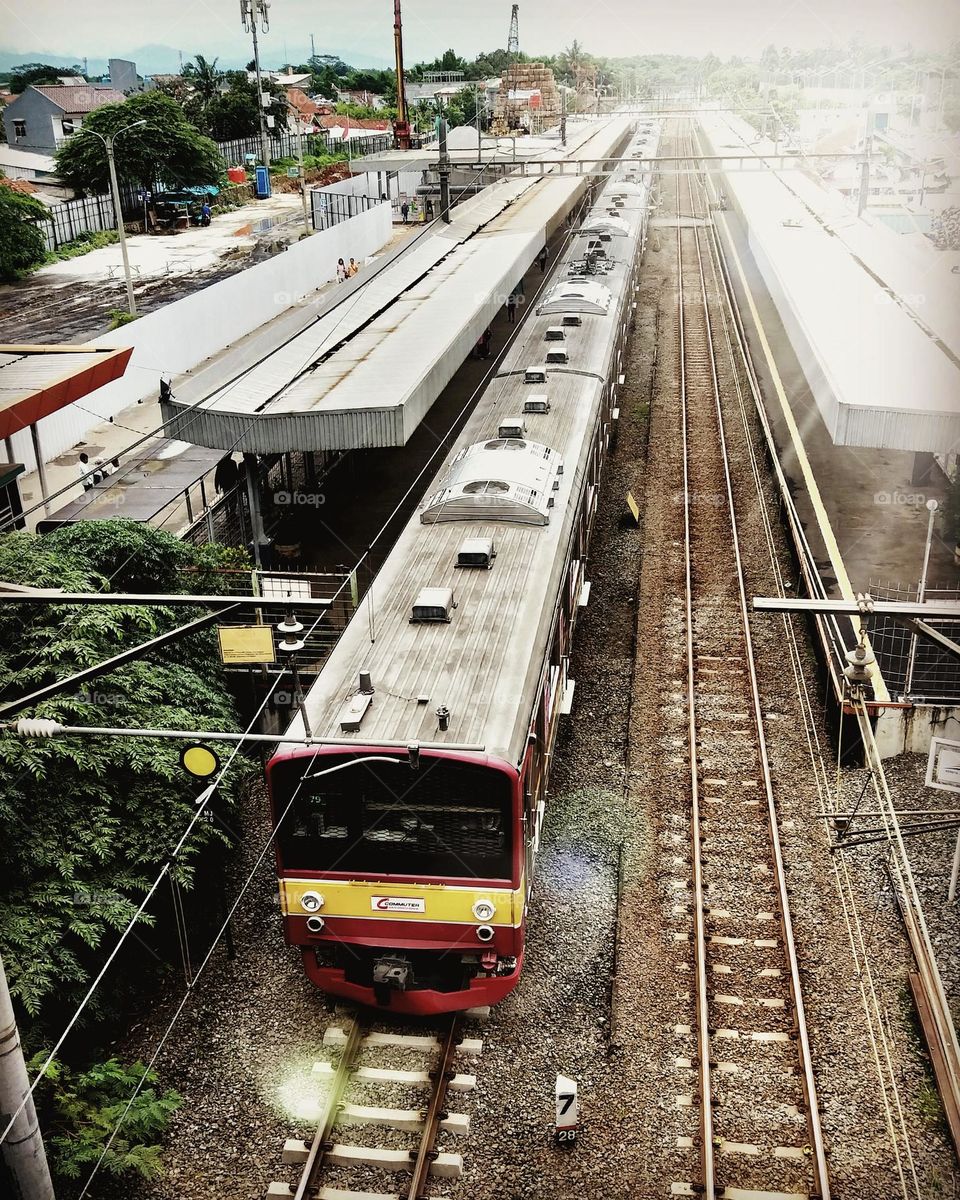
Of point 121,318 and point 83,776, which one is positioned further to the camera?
point 121,318

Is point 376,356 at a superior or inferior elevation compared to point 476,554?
superior

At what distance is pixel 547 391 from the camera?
60.3 feet

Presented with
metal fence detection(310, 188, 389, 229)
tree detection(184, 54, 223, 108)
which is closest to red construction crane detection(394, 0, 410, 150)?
metal fence detection(310, 188, 389, 229)

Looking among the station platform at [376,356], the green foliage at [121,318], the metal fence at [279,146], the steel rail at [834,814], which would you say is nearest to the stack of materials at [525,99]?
the metal fence at [279,146]

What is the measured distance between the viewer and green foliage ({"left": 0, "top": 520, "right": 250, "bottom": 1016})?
10.1m

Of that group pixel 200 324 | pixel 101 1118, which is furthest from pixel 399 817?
pixel 200 324

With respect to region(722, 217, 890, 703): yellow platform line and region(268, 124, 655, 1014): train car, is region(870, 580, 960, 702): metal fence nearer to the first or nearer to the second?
region(722, 217, 890, 703): yellow platform line

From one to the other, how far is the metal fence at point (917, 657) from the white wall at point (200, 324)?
56.8ft

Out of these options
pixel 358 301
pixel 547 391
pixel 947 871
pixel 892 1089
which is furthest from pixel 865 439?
pixel 358 301

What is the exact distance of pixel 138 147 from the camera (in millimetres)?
42531

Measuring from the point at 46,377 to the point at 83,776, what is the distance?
34.8 ft

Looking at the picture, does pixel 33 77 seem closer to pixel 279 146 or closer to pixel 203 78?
pixel 203 78

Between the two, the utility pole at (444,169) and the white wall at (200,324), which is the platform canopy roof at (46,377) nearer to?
the white wall at (200,324)

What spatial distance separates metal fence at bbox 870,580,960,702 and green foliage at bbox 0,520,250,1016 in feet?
29.9
